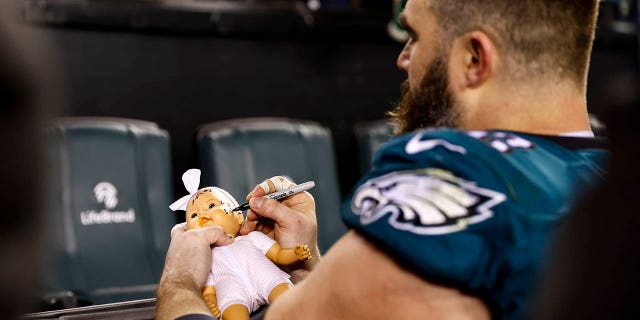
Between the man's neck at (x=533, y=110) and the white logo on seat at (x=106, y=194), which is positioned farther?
the white logo on seat at (x=106, y=194)

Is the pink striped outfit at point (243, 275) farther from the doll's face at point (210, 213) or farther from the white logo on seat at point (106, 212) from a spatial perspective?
the white logo on seat at point (106, 212)

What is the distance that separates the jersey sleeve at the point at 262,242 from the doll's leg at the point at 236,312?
0.10m

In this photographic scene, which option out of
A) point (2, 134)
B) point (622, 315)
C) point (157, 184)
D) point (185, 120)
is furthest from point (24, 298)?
point (185, 120)

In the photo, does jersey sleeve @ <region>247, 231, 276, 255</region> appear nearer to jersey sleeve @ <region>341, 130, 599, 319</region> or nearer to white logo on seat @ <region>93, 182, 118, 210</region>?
jersey sleeve @ <region>341, 130, 599, 319</region>

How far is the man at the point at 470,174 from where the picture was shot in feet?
2.72

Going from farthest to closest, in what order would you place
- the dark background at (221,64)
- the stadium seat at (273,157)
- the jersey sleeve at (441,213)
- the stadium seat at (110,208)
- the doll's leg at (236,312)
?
the dark background at (221,64)
the stadium seat at (273,157)
the stadium seat at (110,208)
the doll's leg at (236,312)
the jersey sleeve at (441,213)

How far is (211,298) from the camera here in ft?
3.76

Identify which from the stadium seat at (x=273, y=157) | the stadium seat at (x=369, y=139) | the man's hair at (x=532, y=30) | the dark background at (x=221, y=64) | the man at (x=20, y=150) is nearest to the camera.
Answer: the man at (x=20, y=150)

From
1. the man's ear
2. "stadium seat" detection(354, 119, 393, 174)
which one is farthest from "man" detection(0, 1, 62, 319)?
"stadium seat" detection(354, 119, 393, 174)

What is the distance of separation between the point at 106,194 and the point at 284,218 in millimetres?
1294

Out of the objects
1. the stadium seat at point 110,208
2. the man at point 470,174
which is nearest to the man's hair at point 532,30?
the man at point 470,174

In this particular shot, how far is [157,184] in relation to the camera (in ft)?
8.15

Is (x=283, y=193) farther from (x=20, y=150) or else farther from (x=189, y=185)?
(x=20, y=150)

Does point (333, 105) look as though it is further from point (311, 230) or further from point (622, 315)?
point (622, 315)
